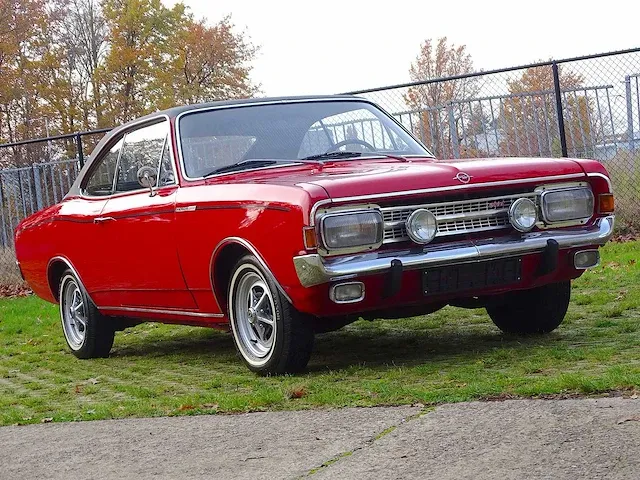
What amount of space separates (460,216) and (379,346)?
1642mm

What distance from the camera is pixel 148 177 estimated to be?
7.47 metres

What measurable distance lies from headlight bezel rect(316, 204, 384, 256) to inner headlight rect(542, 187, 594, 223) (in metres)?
1.08

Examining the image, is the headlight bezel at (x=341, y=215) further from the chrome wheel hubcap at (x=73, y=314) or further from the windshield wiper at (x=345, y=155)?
the chrome wheel hubcap at (x=73, y=314)

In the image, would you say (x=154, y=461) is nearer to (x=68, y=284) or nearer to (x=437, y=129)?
(x=68, y=284)

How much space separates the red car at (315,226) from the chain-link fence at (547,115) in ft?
20.4

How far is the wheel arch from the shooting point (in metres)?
6.55

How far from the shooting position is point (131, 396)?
6.65 metres

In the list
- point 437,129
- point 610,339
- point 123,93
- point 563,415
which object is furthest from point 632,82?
point 123,93

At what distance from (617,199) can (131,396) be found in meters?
9.10

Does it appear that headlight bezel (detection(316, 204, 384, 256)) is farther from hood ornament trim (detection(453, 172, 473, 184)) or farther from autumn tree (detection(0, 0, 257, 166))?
autumn tree (detection(0, 0, 257, 166))

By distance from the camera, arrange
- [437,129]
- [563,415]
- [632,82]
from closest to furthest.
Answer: [563,415] < [632,82] < [437,129]

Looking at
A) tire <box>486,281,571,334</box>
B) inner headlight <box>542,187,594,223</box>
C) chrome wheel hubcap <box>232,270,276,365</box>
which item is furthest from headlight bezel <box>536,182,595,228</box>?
chrome wheel hubcap <box>232,270,276,365</box>

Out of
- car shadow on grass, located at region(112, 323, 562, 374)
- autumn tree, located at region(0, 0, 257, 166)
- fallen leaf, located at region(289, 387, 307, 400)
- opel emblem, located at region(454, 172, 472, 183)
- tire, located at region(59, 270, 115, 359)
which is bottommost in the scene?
car shadow on grass, located at region(112, 323, 562, 374)

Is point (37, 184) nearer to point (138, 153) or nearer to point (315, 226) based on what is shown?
point (138, 153)
